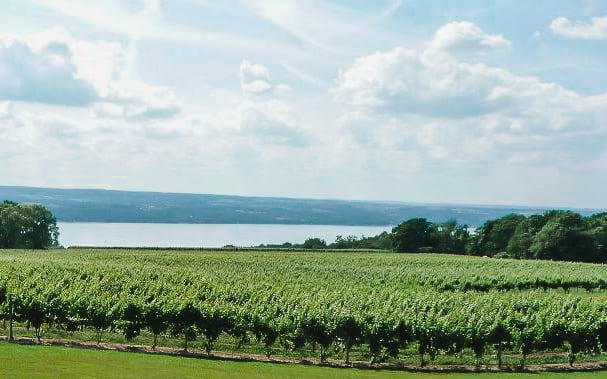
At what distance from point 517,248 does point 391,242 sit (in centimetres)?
2165

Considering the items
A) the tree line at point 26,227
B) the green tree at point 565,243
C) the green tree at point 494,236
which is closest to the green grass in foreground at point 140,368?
the green tree at point 565,243

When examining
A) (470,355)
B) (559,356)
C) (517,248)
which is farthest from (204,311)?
(517,248)

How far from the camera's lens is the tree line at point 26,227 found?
336 ft

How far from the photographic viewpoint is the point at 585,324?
29.3 meters

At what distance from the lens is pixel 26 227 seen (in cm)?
10438

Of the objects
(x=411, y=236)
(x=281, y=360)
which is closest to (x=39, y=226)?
(x=411, y=236)

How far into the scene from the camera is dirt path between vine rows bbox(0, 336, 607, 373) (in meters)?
27.0

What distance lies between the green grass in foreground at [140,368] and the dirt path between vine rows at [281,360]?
110cm

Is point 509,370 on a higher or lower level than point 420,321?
lower

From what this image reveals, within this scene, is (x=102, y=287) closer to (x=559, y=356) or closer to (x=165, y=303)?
(x=165, y=303)

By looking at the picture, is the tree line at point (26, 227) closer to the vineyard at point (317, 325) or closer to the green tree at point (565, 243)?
the vineyard at point (317, 325)

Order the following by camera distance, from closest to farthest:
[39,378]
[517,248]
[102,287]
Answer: [39,378] → [102,287] → [517,248]

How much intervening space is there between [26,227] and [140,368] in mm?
89362

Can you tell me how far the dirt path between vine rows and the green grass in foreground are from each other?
110 centimetres
